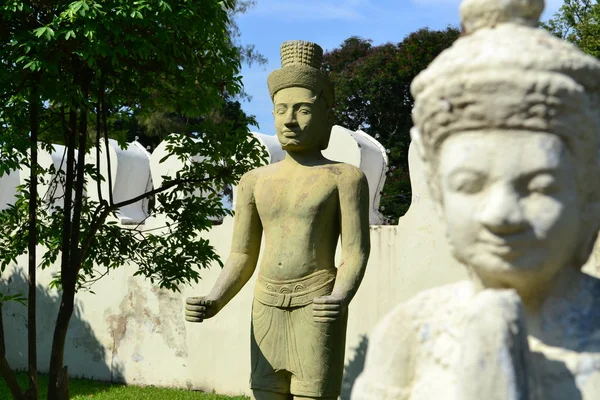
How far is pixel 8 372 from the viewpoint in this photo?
5.96 m

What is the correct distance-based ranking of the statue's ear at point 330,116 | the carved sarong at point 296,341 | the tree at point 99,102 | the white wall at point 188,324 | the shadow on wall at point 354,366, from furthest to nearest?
1. the shadow on wall at point 354,366
2. the white wall at point 188,324
3. the tree at point 99,102
4. the statue's ear at point 330,116
5. the carved sarong at point 296,341

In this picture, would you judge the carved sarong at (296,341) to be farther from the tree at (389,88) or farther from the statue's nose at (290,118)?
the tree at (389,88)

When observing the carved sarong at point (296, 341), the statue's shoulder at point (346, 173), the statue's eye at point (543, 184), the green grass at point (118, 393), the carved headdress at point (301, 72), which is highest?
the carved headdress at point (301, 72)

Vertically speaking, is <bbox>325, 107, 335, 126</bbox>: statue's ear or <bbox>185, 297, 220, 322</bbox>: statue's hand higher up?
<bbox>325, 107, 335, 126</bbox>: statue's ear

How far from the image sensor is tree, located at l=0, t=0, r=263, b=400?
5168 mm

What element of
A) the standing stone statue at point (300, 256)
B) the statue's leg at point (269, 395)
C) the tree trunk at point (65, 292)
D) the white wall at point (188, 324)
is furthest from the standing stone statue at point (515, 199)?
the tree trunk at point (65, 292)

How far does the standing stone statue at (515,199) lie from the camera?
1422 mm

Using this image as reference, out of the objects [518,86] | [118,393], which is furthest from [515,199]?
[118,393]

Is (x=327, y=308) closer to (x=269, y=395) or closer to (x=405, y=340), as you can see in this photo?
(x=269, y=395)

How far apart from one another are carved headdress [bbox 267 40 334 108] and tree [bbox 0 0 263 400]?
112 centimetres

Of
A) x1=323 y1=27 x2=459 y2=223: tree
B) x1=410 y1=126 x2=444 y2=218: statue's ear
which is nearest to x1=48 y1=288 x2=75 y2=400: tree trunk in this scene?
x1=410 y1=126 x2=444 y2=218: statue's ear

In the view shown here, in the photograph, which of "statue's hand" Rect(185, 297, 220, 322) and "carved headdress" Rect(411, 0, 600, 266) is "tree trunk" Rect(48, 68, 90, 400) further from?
"carved headdress" Rect(411, 0, 600, 266)

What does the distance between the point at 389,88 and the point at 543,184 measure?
52.6 feet

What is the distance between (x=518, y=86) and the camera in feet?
4.71
